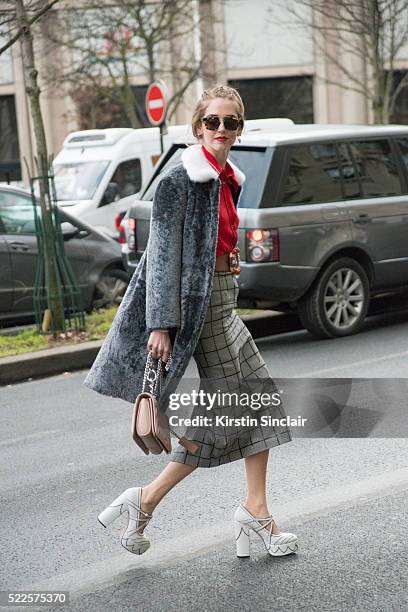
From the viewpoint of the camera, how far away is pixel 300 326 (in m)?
11.0

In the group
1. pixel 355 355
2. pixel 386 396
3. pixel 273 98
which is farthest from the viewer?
pixel 273 98

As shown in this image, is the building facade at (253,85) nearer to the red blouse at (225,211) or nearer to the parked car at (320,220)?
the parked car at (320,220)

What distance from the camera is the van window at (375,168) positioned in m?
10.2

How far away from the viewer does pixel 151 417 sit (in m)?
4.07

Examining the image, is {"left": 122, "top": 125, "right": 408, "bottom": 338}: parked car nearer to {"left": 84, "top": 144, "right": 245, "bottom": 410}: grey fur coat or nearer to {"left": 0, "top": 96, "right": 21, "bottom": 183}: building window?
{"left": 84, "top": 144, "right": 245, "bottom": 410}: grey fur coat

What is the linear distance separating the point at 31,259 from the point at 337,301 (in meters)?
3.23

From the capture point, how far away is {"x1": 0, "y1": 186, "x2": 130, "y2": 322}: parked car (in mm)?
11383

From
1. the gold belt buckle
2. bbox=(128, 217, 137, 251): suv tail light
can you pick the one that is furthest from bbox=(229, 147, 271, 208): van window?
the gold belt buckle

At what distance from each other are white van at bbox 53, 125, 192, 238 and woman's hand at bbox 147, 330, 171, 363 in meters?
12.8

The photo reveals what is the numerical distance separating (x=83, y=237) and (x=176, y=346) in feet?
27.3

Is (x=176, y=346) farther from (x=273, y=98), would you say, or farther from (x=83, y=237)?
(x=273, y=98)

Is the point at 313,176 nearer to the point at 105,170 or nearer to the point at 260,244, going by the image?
the point at 260,244

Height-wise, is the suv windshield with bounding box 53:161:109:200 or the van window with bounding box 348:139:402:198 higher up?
the van window with bounding box 348:139:402:198

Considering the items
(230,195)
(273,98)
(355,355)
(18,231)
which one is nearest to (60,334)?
(18,231)
